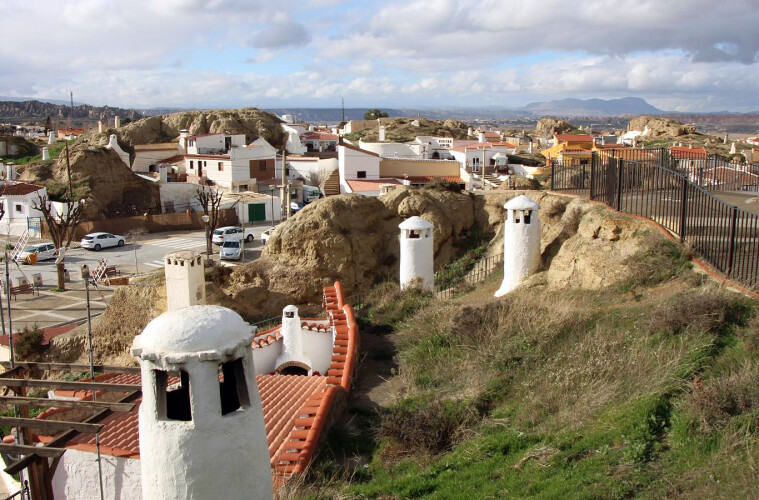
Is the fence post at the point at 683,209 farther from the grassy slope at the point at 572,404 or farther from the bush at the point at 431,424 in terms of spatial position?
the bush at the point at 431,424

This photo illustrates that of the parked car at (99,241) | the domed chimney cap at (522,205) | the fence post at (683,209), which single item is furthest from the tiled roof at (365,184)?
the fence post at (683,209)

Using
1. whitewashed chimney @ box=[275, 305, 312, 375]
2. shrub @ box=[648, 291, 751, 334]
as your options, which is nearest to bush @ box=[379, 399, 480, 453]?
shrub @ box=[648, 291, 751, 334]

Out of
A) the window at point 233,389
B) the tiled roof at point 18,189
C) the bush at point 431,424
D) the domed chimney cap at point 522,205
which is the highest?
the domed chimney cap at point 522,205

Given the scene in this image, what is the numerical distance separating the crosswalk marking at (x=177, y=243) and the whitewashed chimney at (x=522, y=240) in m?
21.3

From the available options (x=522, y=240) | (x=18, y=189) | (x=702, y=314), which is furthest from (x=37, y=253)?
(x=702, y=314)

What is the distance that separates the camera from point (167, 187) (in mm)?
47969

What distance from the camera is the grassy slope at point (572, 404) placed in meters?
7.80

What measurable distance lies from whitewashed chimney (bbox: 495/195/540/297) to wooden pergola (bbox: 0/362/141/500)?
12.0 meters

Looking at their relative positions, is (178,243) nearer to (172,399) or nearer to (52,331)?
(52,331)

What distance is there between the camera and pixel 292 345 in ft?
57.0

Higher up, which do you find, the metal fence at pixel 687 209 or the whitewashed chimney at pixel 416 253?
the metal fence at pixel 687 209

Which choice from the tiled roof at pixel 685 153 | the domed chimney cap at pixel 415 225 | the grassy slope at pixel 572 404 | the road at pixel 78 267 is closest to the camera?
the grassy slope at pixel 572 404

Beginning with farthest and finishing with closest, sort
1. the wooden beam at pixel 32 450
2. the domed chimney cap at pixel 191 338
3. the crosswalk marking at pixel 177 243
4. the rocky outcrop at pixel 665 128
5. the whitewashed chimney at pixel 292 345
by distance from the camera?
the rocky outcrop at pixel 665 128, the crosswalk marking at pixel 177 243, the whitewashed chimney at pixel 292 345, the wooden beam at pixel 32 450, the domed chimney cap at pixel 191 338

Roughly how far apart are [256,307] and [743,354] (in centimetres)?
1596
